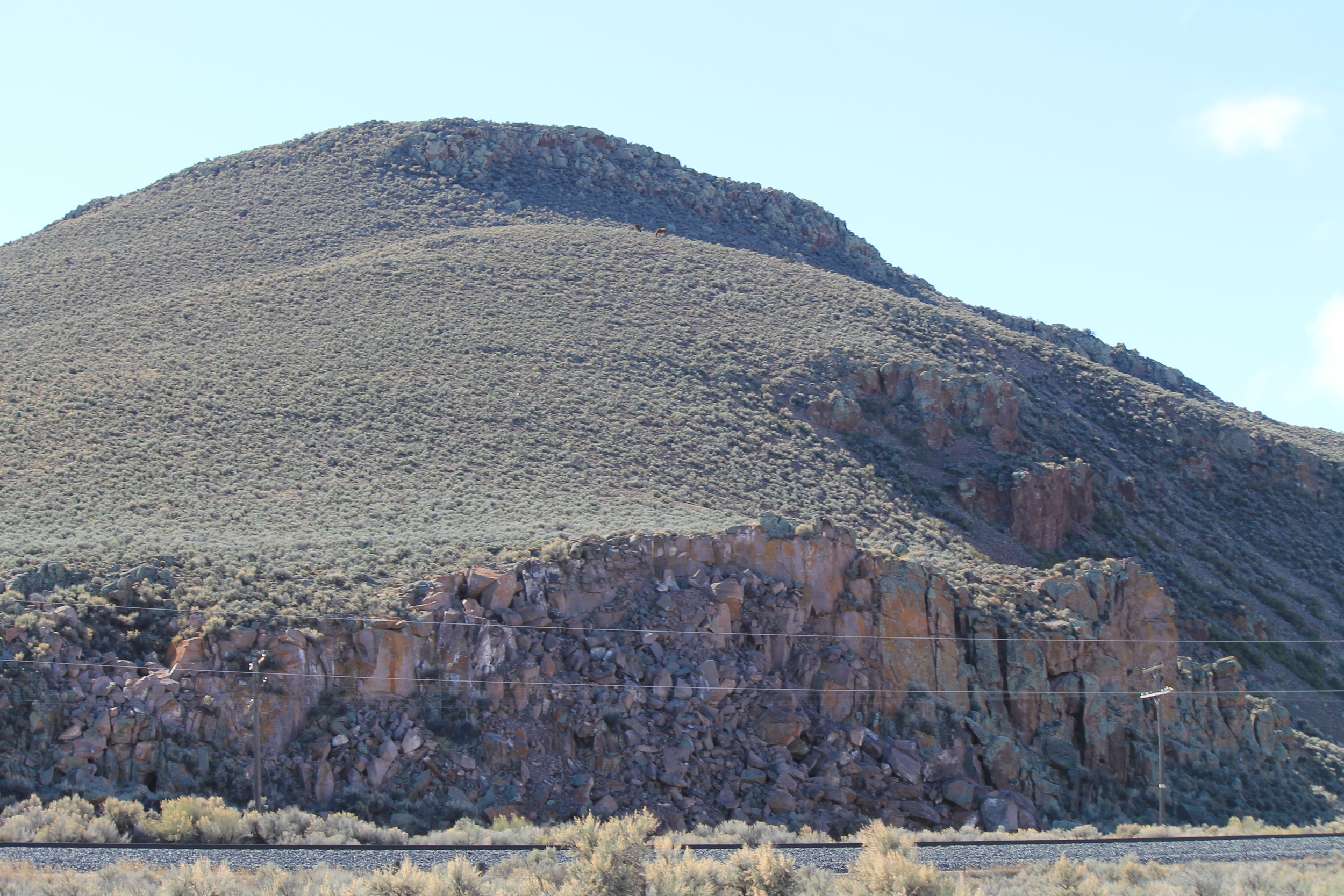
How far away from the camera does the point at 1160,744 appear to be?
28.6 meters

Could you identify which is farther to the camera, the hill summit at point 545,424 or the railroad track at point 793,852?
the hill summit at point 545,424

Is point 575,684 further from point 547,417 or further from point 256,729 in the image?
point 547,417

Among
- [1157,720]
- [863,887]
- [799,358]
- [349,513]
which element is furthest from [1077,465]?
[863,887]

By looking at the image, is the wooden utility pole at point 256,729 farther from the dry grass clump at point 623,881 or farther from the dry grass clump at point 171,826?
the dry grass clump at point 623,881

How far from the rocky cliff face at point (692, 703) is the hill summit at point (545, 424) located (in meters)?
1.02

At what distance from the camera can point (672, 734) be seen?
28281mm

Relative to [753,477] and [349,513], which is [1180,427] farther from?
[349,513]

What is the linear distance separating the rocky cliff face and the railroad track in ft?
16.8

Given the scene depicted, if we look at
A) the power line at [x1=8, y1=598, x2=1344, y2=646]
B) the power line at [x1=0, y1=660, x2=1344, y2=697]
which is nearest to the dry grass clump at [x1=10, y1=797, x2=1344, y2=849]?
the power line at [x1=0, y1=660, x2=1344, y2=697]

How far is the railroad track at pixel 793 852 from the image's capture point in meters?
18.1

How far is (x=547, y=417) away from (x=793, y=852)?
1067 inches

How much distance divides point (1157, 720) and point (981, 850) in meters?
14.9

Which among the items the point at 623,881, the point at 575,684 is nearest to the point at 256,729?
the point at 575,684

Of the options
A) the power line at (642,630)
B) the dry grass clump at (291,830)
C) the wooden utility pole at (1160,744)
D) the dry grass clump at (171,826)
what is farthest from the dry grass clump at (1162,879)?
the power line at (642,630)
